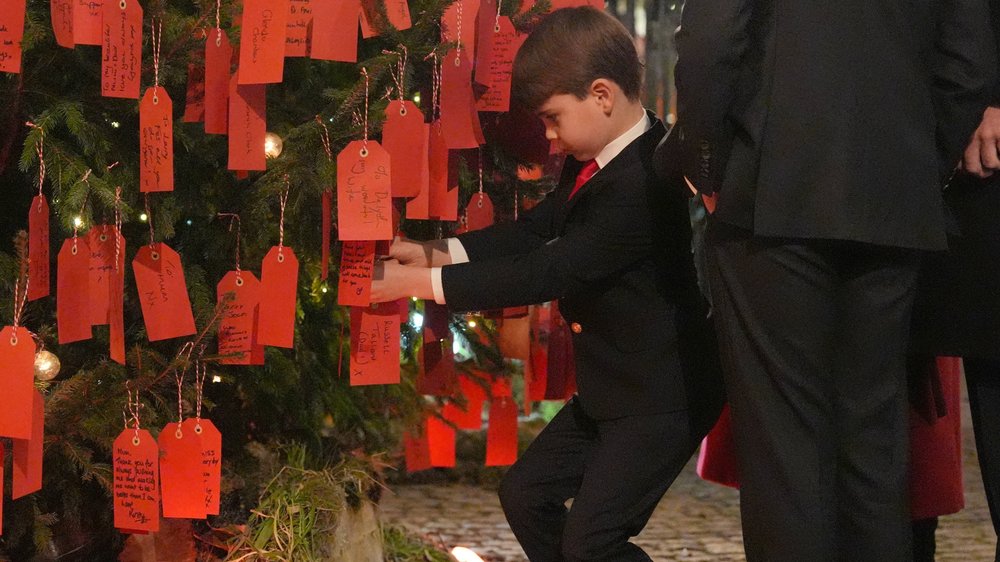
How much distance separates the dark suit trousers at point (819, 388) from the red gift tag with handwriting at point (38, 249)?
1.09 metres

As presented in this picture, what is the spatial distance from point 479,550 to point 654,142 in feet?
4.26

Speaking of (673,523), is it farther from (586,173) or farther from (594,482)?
(586,173)

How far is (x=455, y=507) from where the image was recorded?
3.22 m

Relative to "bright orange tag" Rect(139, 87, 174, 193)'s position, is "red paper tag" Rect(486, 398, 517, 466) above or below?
below

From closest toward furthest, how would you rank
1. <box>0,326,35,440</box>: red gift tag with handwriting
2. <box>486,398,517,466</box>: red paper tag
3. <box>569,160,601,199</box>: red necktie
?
<box>0,326,35,440</box>: red gift tag with handwriting → <box>569,160,601,199</box>: red necktie → <box>486,398,517,466</box>: red paper tag

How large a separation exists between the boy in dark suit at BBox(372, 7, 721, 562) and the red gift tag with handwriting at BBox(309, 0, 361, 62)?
300 mm

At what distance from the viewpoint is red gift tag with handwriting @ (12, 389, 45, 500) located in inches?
68.0

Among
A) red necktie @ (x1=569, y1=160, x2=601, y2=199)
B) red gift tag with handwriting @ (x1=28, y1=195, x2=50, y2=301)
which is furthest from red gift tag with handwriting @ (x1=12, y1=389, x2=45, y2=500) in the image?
red necktie @ (x1=569, y1=160, x2=601, y2=199)

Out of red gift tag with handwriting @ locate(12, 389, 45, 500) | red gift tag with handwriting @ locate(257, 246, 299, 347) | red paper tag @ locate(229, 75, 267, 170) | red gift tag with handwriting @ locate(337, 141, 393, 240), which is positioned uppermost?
red paper tag @ locate(229, 75, 267, 170)

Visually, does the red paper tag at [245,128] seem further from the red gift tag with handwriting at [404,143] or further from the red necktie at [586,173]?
the red necktie at [586,173]

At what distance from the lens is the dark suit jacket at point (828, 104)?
4.90 feet

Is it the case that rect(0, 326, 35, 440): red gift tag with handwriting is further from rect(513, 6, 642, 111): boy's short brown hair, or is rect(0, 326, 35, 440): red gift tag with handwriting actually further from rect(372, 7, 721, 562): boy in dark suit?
rect(513, 6, 642, 111): boy's short brown hair

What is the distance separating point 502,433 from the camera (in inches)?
100

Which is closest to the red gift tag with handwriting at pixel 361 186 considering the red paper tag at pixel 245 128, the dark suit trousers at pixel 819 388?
the red paper tag at pixel 245 128
